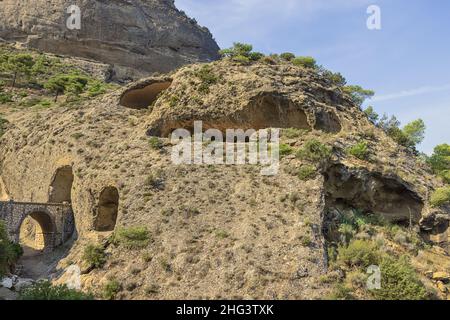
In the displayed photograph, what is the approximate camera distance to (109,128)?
41.6m

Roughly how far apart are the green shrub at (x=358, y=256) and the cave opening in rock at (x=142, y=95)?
85.6ft

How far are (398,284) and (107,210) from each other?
21772mm

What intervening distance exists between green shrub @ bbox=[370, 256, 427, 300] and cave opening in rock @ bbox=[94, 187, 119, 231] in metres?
20.1

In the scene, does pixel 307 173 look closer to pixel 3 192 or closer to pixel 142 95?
pixel 142 95

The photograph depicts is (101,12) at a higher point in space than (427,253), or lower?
higher

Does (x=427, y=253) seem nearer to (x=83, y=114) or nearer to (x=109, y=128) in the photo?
(x=109, y=128)

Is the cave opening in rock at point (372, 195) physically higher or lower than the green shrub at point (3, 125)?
lower

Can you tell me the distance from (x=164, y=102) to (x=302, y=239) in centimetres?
2061

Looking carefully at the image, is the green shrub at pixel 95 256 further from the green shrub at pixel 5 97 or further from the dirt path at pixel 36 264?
the green shrub at pixel 5 97

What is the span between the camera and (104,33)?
9138 centimetres

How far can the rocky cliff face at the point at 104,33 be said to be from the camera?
88.6m

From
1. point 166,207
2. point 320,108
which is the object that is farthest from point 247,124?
point 166,207

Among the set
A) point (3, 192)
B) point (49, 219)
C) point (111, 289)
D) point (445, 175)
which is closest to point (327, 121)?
point (445, 175)

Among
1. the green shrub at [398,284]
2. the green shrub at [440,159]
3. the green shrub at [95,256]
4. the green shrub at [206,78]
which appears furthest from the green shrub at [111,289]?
the green shrub at [440,159]
